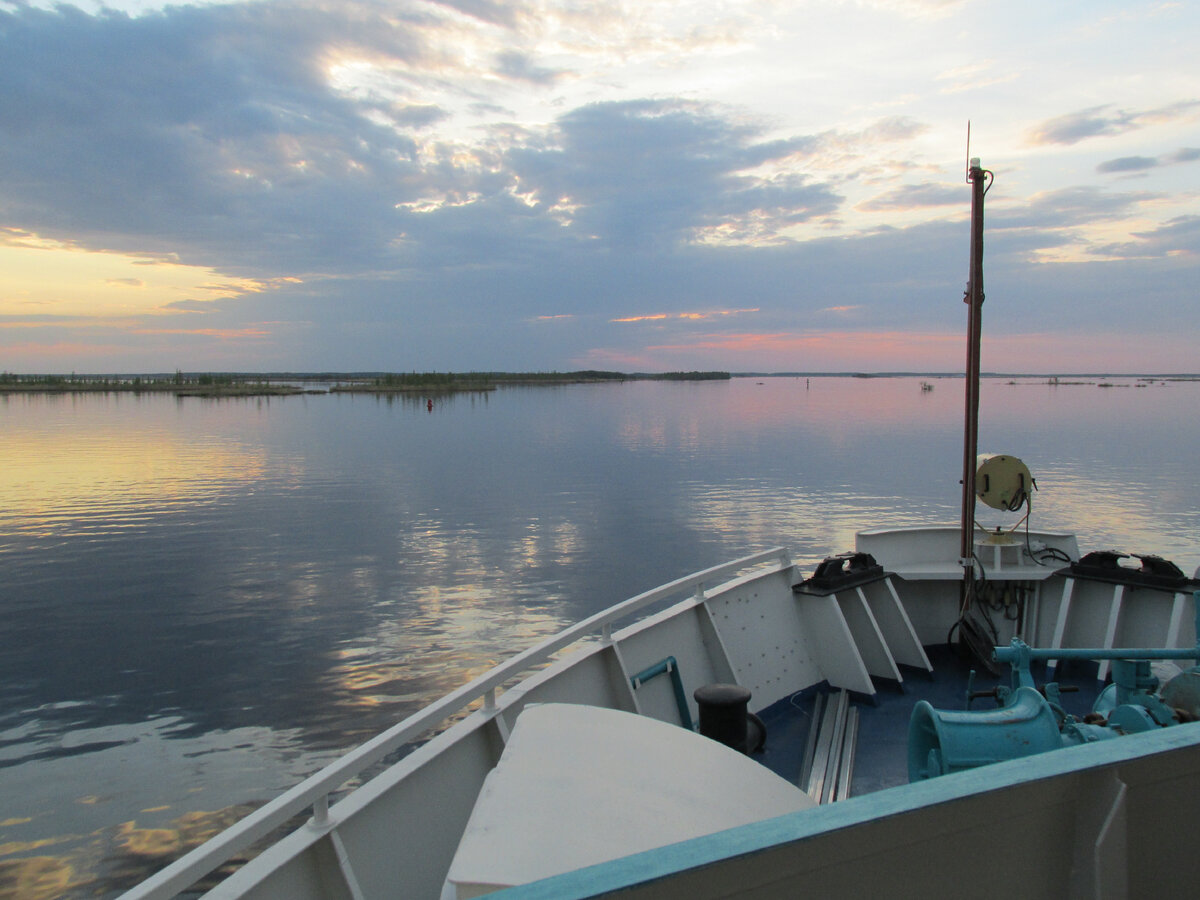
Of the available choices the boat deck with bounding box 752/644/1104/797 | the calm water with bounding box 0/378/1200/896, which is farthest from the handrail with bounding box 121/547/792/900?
the calm water with bounding box 0/378/1200/896

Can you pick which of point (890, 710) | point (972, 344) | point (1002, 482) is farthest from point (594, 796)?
point (1002, 482)

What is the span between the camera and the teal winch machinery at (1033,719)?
2.95 m

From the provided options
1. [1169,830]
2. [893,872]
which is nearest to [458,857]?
[893,872]

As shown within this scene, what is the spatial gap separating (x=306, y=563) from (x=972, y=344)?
1400cm

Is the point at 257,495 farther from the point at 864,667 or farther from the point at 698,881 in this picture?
the point at 698,881

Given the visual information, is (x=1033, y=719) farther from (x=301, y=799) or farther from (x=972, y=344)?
(x=972, y=344)

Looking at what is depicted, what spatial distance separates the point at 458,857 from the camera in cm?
196

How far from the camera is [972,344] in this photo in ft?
24.3

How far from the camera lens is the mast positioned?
7.11m

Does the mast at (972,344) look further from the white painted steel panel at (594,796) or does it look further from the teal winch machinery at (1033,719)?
the white painted steel panel at (594,796)

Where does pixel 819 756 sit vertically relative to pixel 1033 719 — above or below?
below

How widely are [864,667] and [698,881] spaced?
5814mm

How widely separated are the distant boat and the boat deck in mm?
25

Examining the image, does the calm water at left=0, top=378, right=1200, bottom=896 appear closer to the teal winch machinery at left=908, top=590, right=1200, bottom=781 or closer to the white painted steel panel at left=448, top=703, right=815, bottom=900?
the white painted steel panel at left=448, top=703, right=815, bottom=900
